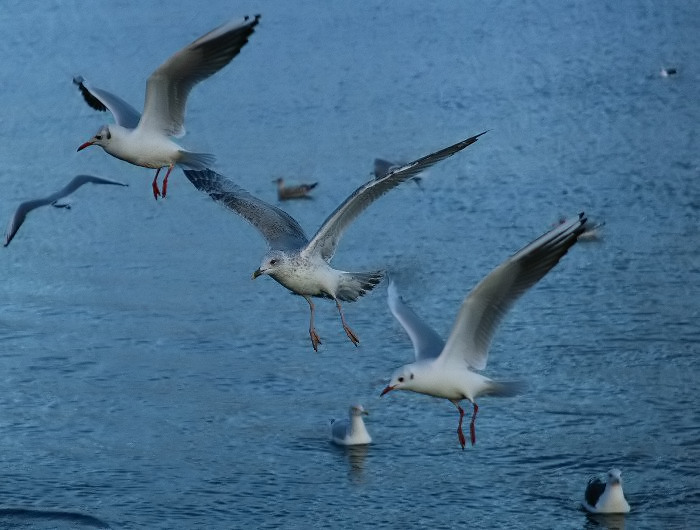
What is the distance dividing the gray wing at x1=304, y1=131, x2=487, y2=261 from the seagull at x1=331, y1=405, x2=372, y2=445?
7.75 feet

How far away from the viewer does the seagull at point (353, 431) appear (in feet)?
36.2

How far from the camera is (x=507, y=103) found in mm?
21562

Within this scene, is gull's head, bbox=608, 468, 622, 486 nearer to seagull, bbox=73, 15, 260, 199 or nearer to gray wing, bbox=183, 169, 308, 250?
gray wing, bbox=183, 169, 308, 250

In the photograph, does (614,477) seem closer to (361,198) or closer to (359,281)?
(359,281)

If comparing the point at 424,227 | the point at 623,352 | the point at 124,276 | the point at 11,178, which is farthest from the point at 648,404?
the point at 11,178

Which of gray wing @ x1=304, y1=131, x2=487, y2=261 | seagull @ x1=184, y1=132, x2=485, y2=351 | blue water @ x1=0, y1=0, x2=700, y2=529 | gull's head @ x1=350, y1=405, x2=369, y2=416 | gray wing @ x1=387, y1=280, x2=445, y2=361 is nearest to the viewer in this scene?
gray wing @ x1=304, y1=131, x2=487, y2=261

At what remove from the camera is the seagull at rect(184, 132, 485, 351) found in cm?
824

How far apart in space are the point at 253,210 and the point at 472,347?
6.90 feet

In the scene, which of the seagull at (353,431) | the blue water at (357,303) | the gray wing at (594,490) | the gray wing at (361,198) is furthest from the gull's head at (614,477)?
the gray wing at (361,198)

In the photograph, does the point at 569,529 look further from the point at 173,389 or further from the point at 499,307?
the point at 173,389

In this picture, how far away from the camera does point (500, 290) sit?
7766 millimetres

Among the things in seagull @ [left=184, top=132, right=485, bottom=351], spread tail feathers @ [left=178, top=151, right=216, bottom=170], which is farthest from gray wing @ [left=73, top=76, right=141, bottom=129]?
seagull @ [left=184, top=132, right=485, bottom=351]

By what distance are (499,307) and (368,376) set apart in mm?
4542

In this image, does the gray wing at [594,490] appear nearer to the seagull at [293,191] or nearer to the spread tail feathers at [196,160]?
the spread tail feathers at [196,160]
